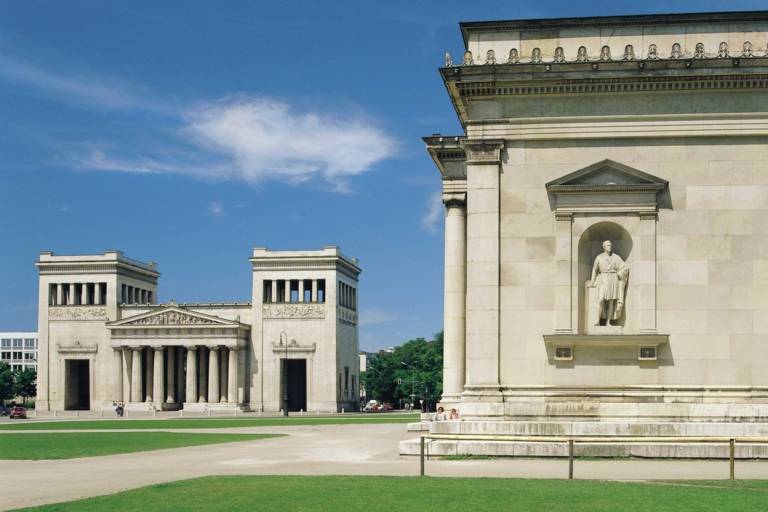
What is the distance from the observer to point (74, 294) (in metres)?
195

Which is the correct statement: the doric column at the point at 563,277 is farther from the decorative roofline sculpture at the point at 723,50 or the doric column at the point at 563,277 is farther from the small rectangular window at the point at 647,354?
the decorative roofline sculpture at the point at 723,50

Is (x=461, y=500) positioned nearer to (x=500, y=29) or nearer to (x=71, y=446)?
(x=500, y=29)

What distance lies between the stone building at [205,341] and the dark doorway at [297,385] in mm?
321

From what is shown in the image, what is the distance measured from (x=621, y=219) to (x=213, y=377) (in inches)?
5734

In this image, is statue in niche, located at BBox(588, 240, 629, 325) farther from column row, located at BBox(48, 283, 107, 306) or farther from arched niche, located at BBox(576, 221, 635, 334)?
column row, located at BBox(48, 283, 107, 306)

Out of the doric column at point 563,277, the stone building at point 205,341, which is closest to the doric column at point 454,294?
the doric column at point 563,277

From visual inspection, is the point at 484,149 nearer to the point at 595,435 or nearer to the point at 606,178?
the point at 606,178

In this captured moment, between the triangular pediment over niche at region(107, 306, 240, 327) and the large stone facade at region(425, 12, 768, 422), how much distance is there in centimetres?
14243

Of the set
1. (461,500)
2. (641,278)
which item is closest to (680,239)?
(641,278)

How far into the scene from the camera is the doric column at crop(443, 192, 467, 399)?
193ft

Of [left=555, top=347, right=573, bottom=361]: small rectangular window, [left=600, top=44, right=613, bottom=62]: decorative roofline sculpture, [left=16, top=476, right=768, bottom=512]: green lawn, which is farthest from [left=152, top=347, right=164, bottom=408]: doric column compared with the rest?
[left=16, top=476, right=768, bottom=512]: green lawn

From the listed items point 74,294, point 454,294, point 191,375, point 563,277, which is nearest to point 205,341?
point 191,375

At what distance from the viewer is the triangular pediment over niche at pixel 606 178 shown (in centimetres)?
4075

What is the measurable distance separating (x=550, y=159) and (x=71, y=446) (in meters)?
28.9
